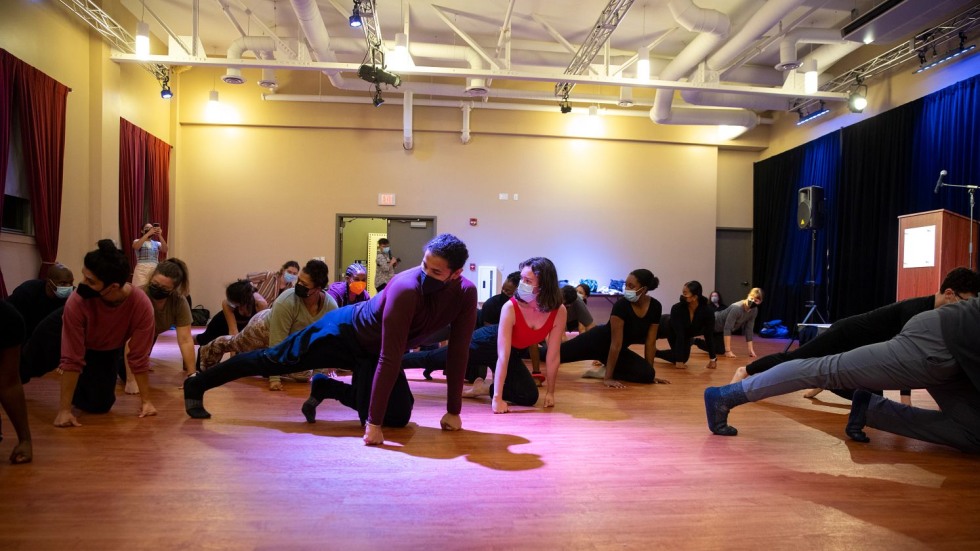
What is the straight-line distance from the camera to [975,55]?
289 inches

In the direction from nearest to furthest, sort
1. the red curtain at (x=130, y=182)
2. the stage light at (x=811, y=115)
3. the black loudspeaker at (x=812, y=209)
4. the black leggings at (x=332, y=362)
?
1. the black leggings at (x=332, y=362)
2. the black loudspeaker at (x=812, y=209)
3. the red curtain at (x=130, y=182)
4. the stage light at (x=811, y=115)

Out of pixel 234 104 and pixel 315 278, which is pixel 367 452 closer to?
pixel 315 278

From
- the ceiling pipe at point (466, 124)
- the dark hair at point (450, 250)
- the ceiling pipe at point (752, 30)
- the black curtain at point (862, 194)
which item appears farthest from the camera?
the ceiling pipe at point (466, 124)

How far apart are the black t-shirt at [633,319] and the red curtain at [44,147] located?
6412 mm

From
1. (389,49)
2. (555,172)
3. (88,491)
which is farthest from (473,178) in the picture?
(88,491)

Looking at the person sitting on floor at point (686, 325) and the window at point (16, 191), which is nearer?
the person sitting on floor at point (686, 325)

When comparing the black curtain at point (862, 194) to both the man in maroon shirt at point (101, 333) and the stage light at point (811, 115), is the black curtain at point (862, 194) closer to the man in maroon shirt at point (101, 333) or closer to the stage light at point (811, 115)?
the stage light at point (811, 115)

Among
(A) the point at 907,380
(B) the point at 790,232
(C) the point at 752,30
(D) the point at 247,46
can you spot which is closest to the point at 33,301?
(A) the point at 907,380

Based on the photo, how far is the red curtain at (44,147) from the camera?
6559mm

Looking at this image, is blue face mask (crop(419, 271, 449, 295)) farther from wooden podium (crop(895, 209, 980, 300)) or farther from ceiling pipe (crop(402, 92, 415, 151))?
ceiling pipe (crop(402, 92, 415, 151))

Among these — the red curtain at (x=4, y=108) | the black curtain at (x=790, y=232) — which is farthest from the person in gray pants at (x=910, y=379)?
the black curtain at (x=790, y=232)

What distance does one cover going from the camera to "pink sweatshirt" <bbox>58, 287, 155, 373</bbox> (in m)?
2.88

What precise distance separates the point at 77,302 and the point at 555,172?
30.5ft

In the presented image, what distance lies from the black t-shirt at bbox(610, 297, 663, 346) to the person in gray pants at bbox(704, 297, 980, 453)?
1.62 m
